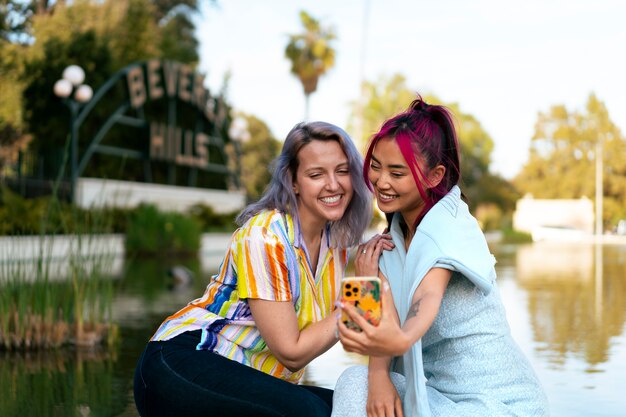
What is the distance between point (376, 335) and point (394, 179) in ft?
2.06

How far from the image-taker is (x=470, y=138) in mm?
58656

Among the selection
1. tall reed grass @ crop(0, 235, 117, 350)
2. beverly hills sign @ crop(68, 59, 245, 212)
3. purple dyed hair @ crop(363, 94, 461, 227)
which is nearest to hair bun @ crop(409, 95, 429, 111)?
purple dyed hair @ crop(363, 94, 461, 227)

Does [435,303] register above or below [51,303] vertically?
above

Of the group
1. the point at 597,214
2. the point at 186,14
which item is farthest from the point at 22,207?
the point at 597,214

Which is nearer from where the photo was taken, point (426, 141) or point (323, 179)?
point (426, 141)

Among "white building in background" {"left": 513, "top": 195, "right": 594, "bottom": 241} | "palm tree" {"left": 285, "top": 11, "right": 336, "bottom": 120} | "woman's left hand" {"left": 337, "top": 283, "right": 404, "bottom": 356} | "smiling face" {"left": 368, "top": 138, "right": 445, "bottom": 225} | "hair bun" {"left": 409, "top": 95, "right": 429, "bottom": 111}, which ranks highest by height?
"palm tree" {"left": 285, "top": 11, "right": 336, "bottom": 120}

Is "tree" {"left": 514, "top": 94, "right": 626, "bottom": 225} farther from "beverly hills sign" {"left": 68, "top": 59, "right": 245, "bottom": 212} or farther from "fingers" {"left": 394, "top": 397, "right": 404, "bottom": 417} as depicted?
"fingers" {"left": 394, "top": 397, "right": 404, "bottom": 417}

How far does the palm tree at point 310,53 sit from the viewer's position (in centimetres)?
3781

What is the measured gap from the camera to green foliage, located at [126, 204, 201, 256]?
16828 millimetres

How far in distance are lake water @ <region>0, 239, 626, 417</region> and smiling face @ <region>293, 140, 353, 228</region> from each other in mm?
1920

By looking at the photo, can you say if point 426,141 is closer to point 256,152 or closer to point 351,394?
point 351,394

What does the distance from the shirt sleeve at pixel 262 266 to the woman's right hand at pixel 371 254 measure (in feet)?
0.72

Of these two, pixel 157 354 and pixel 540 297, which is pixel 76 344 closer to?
pixel 157 354

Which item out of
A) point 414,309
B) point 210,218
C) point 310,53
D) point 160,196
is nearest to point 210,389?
point 414,309
